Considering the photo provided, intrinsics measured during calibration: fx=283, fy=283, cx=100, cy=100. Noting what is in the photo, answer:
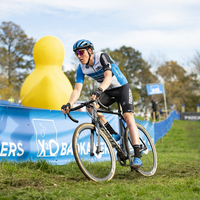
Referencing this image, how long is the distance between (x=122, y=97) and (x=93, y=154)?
1131 millimetres

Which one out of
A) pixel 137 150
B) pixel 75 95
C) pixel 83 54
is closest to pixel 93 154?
pixel 137 150

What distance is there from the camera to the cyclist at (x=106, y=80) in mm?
4398

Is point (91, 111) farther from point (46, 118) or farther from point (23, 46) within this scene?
point (23, 46)

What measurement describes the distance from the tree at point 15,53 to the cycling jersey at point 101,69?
142 feet

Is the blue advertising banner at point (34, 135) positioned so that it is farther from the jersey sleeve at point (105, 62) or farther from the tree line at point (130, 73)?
the tree line at point (130, 73)

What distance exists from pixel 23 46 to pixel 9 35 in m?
3.02

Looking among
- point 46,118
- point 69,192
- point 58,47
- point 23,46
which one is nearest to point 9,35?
point 23,46

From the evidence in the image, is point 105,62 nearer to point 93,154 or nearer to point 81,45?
point 81,45

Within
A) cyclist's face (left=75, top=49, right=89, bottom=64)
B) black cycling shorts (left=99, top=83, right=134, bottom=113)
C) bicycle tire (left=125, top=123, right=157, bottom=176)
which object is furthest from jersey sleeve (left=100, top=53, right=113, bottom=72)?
bicycle tire (left=125, top=123, right=157, bottom=176)

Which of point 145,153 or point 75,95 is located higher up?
point 75,95

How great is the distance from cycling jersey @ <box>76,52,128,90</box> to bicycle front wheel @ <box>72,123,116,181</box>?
0.93 meters

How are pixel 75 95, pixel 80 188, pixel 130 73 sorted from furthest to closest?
1. pixel 130 73
2. pixel 75 95
3. pixel 80 188

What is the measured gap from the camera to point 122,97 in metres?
4.82

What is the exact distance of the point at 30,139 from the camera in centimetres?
589
